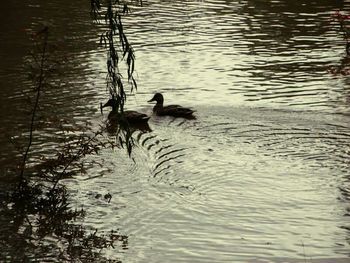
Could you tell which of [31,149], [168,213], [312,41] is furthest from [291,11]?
[168,213]

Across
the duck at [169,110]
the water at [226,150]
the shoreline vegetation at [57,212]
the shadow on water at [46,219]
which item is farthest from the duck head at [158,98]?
the shoreline vegetation at [57,212]

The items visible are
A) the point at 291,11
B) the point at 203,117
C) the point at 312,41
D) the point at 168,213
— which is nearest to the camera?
the point at 168,213

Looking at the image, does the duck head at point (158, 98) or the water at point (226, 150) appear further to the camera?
the duck head at point (158, 98)

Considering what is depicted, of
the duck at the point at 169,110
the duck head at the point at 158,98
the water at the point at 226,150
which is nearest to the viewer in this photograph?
the water at the point at 226,150

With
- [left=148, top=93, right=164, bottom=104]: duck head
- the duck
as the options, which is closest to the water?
the duck

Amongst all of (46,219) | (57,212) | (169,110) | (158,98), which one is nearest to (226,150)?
(169,110)

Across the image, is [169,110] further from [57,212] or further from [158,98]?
[57,212]

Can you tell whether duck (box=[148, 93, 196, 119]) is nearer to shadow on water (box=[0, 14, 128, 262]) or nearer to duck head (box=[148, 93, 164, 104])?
duck head (box=[148, 93, 164, 104])

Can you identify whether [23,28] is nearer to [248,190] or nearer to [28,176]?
[28,176]

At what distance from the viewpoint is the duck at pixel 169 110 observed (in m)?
15.4

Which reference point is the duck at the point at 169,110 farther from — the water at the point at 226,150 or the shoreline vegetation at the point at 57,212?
the shoreline vegetation at the point at 57,212

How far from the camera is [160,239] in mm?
10023

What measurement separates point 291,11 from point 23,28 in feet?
32.1

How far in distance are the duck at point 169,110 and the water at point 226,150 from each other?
0.16m
